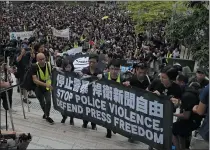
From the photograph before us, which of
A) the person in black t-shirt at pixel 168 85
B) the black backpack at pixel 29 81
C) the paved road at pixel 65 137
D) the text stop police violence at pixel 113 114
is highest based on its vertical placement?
the person in black t-shirt at pixel 168 85

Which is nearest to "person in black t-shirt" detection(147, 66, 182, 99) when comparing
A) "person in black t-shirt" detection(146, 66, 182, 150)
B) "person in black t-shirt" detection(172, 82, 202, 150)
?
"person in black t-shirt" detection(146, 66, 182, 150)

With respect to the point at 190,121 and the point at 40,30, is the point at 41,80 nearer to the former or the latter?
the point at 190,121

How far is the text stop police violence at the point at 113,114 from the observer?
4938 millimetres

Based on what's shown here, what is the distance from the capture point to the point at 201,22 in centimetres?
948

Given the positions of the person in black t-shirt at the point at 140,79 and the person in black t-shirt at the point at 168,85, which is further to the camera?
the person in black t-shirt at the point at 140,79

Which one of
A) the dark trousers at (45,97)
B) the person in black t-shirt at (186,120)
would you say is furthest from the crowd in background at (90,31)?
the person in black t-shirt at (186,120)

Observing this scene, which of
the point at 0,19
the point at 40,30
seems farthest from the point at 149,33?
the point at 0,19

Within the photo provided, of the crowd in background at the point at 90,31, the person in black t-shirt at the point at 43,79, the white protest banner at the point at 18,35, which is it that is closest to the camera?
the person in black t-shirt at the point at 43,79

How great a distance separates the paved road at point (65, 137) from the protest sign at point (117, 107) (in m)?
0.35

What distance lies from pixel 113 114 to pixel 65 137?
3.41ft

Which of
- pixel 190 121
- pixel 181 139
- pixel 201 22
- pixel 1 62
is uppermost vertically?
pixel 201 22

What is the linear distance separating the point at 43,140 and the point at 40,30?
22.9 meters

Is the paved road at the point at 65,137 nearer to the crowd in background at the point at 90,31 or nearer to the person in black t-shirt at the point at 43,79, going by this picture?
the person in black t-shirt at the point at 43,79

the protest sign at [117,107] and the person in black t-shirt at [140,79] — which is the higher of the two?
the person in black t-shirt at [140,79]
